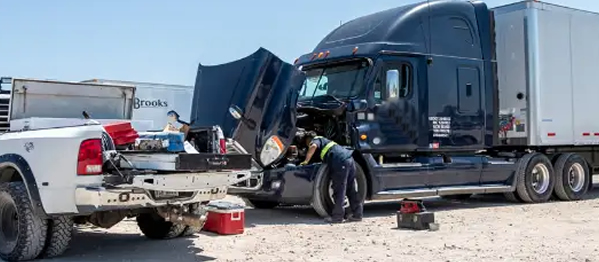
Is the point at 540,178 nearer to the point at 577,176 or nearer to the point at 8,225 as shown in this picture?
the point at 577,176

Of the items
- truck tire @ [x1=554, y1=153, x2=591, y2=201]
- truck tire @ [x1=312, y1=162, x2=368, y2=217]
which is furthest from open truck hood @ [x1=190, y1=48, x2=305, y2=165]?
truck tire @ [x1=554, y1=153, x2=591, y2=201]

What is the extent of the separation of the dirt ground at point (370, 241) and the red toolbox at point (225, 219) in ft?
0.44

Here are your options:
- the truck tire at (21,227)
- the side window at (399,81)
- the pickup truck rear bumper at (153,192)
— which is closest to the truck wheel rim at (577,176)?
the side window at (399,81)

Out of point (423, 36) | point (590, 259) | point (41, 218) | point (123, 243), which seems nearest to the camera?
point (41, 218)

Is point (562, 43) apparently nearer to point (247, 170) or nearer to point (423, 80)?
point (423, 80)

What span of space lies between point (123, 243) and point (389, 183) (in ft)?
14.9

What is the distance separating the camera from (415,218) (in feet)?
28.8

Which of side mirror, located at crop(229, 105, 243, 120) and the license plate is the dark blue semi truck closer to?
side mirror, located at crop(229, 105, 243, 120)

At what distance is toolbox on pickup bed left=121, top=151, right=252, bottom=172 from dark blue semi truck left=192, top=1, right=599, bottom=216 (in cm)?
202

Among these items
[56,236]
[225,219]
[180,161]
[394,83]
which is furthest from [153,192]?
[394,83]

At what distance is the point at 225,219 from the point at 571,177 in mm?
8692

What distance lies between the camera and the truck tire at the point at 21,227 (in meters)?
6.19

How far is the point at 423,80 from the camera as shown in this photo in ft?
36.8

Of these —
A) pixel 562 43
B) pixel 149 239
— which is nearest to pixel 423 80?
pixel 562 43
